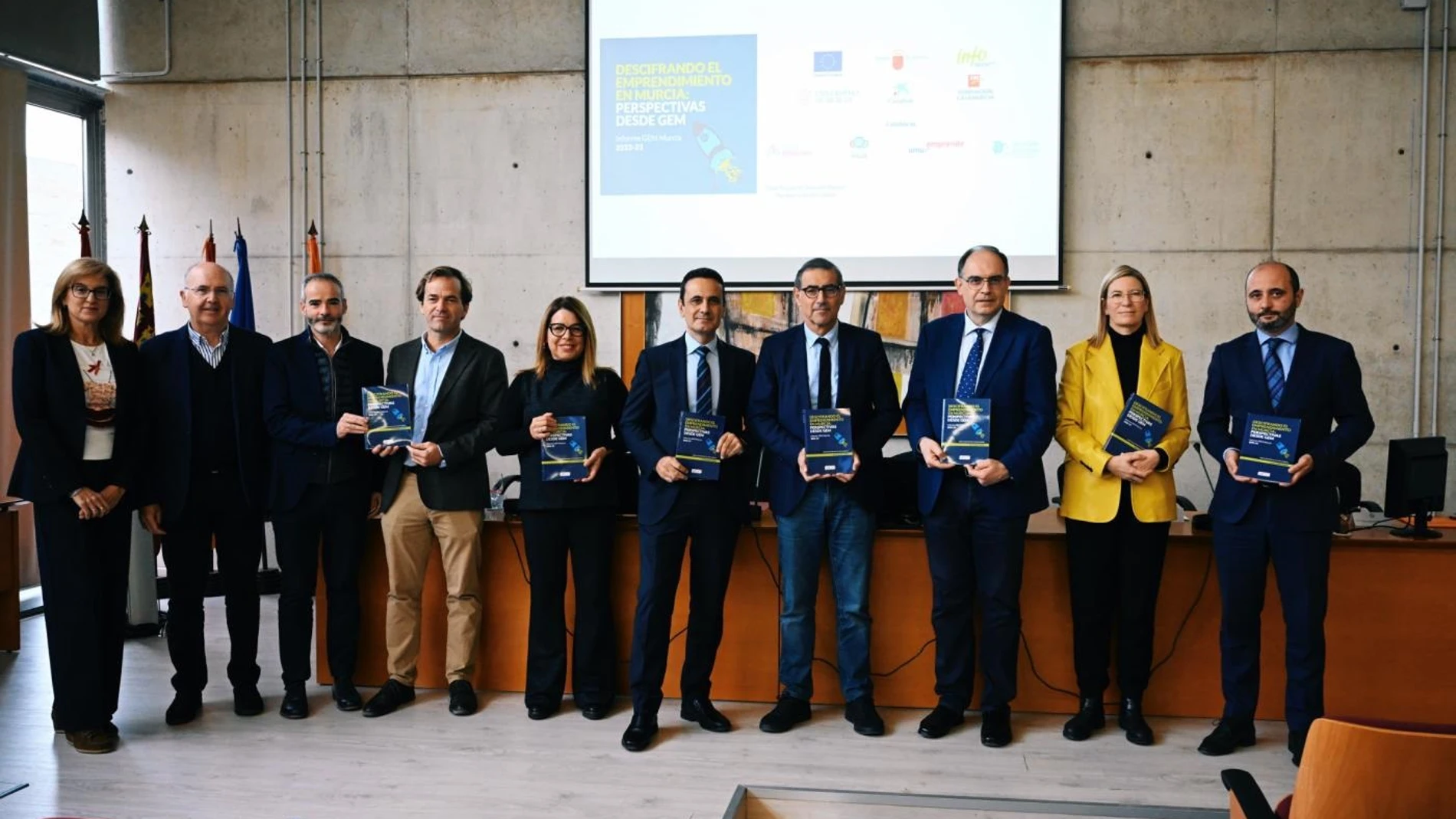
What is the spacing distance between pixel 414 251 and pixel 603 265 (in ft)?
4.22

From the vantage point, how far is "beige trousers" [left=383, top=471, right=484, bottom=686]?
4.16 m

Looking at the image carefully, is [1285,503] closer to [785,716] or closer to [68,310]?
[785,716]

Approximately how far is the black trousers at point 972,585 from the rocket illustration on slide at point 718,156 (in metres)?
3.26

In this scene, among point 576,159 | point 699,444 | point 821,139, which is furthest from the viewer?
point 576,159

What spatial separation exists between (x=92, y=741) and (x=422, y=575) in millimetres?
1241

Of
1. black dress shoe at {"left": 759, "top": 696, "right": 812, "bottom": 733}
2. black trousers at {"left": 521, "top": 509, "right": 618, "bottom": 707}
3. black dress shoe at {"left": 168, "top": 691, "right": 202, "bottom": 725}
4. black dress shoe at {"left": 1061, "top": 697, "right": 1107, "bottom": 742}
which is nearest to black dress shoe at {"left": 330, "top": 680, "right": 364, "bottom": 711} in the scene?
black dress shoe at {"left": 168, "top": 691, "right": 202, "bottom": 725}

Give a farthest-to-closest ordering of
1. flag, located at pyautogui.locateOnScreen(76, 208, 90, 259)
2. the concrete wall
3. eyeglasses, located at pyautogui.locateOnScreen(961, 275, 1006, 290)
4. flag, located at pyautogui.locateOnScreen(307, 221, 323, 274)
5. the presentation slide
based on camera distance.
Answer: flag, located at pyautogui.locateOnScreen(307, 221, 323, 274), the presentation slide, the concrete wall, flag, located at pyautogui.locateOnScreen(76, 208, 90, 259), eyeglasses, located at pyautogui.locateOnScreen(961, 275, 1006, 290)

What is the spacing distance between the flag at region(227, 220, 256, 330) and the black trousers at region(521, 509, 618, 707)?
329cm

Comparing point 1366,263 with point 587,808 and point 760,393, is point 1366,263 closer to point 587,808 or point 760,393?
point 760,393

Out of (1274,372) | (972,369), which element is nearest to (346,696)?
(972,369)

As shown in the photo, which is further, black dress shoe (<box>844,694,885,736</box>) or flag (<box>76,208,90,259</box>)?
flag (<box>76,208,90,259</box>)

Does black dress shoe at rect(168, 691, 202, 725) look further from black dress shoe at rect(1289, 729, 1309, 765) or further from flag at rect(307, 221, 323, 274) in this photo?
black dress shoe at rect(1289, 729, 1309, 765)

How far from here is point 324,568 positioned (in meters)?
A: 4.20


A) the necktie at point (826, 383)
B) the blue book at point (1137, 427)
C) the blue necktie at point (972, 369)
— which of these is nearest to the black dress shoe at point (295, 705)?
the necktie at point (826, 383)
